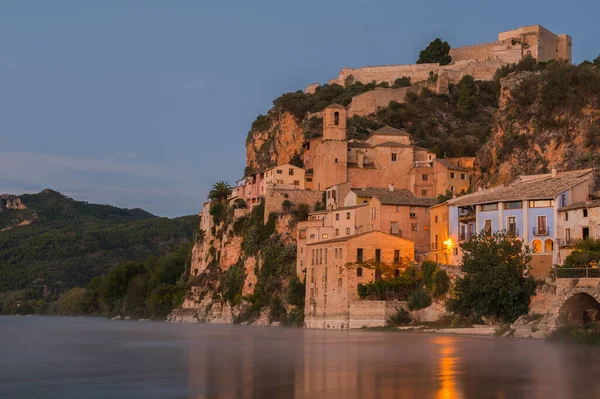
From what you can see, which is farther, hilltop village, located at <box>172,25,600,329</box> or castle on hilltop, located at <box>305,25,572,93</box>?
castle on hilltop, located at <box>305,25,572,93</box>

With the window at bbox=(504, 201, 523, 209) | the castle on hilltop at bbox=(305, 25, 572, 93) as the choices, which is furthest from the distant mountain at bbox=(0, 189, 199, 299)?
the window at bbox=(504, 201, 523, 209)

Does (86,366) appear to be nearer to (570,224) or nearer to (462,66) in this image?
(570,224)

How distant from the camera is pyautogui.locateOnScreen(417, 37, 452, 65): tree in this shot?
359 ft

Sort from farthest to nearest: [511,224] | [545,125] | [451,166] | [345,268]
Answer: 1. [451,166]
2. [545,125]
3. [345,268]
4. [511,224]

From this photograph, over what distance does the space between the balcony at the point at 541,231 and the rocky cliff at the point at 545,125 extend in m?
12.1

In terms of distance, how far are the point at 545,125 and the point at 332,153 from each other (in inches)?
727

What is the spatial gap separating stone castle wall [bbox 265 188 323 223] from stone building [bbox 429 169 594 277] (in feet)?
63.4

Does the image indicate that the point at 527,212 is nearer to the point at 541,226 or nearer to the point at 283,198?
the point at 541,226

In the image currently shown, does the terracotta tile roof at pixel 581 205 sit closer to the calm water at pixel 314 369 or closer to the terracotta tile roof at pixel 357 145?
the calm water at pixel 314 369

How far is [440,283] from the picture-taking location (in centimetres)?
5019

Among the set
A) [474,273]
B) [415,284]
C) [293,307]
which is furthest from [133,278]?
[474,273]

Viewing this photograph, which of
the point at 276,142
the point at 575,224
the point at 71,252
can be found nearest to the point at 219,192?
the point at 276,142

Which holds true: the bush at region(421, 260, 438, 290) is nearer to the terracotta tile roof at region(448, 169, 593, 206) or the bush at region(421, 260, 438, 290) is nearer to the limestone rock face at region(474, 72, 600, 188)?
the terracotta tile roof at region(448, 169, 593, 206)

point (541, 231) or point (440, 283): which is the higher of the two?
point (541, 231)
